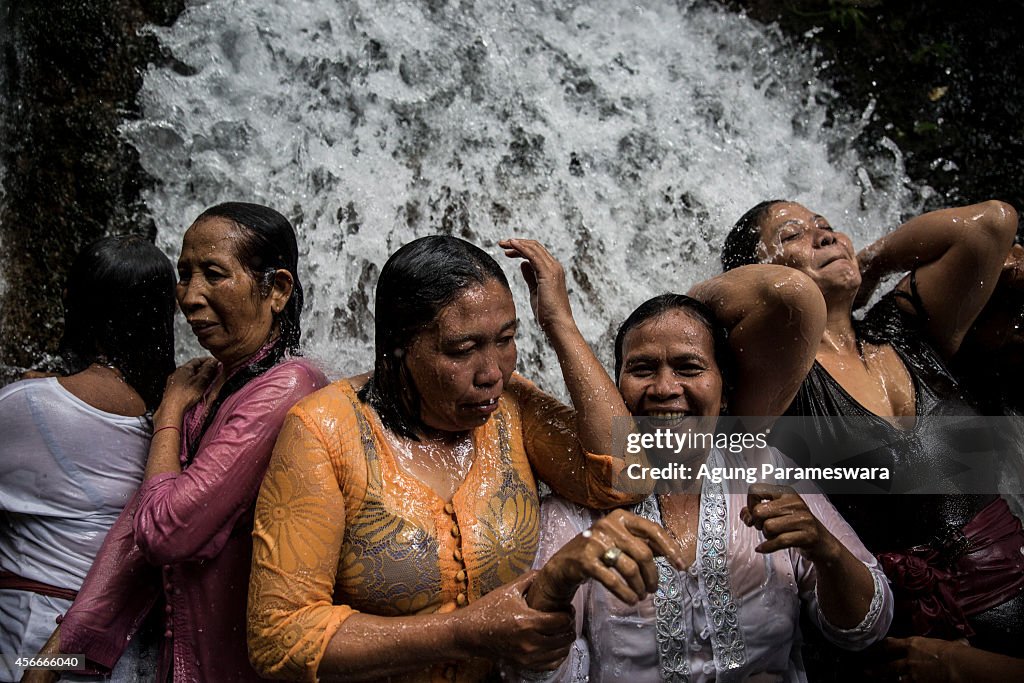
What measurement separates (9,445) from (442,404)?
1.38 m

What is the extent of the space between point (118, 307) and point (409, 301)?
1.13 meters

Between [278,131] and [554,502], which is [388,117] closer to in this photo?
[278,131]

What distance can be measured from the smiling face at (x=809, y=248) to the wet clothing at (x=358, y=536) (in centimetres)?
127

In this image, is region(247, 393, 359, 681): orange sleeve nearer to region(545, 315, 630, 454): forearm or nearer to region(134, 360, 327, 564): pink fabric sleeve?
region(134, 360, 327, 564): pink fabric sleeve

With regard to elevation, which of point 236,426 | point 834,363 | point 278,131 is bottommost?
point 236,426

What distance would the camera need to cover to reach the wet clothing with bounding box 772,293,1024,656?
2738mm

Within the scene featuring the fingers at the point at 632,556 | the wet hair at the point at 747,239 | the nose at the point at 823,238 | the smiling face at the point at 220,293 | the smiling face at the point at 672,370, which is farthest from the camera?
the wet hair at the point at 747,239

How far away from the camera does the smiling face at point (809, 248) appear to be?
10.2 ft

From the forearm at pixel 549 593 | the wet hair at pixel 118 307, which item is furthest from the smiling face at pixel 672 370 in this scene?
the wet hair at pixel 118 307

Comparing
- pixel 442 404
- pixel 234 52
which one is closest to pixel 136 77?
pixel 234 52

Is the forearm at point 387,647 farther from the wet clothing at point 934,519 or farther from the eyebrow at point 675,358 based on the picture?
the wet clothing at point 934,519

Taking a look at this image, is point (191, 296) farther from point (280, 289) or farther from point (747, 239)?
point (747, 239)

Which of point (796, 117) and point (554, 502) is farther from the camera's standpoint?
point (796, 117)

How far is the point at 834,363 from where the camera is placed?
313cm
